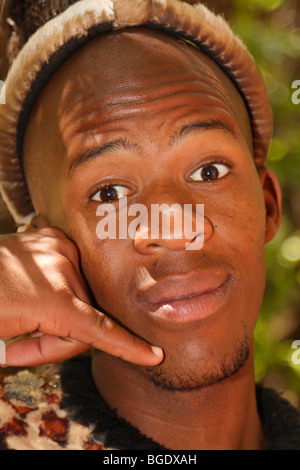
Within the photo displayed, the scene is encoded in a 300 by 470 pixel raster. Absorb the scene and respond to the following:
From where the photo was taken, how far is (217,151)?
4.85 ft

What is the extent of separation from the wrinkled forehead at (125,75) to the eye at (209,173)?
0.17 metres

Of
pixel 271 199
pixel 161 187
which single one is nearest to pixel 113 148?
pixel 161 187

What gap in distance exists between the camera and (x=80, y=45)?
5.04ft

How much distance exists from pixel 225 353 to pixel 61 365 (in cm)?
55

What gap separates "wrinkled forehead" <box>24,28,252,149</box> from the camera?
145 centimetres

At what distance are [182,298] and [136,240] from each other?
0.60 feet

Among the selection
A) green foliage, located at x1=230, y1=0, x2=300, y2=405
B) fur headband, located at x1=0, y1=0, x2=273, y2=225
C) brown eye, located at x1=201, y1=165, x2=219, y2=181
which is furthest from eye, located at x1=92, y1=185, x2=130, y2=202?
green foliage, located at x1=230, y1=0, x2=300, y2=405

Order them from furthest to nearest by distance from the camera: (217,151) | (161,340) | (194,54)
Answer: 1. (194,54)
2. (217,151)
3. (161,340)

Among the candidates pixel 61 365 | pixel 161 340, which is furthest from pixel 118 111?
pixel 61 365

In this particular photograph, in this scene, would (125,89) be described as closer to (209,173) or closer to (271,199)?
(209,173)

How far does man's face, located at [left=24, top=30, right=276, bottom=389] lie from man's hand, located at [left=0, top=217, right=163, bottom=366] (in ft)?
0.38

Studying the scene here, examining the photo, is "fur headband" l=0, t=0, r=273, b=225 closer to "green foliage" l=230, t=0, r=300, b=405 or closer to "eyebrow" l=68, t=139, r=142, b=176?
"eyebrow" l=68, t=139, r=142, b=176

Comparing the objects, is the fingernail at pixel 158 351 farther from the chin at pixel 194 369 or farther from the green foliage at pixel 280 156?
the green foliage at pixel 280 156

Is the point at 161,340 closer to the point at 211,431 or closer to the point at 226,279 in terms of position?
the point at 226,279
